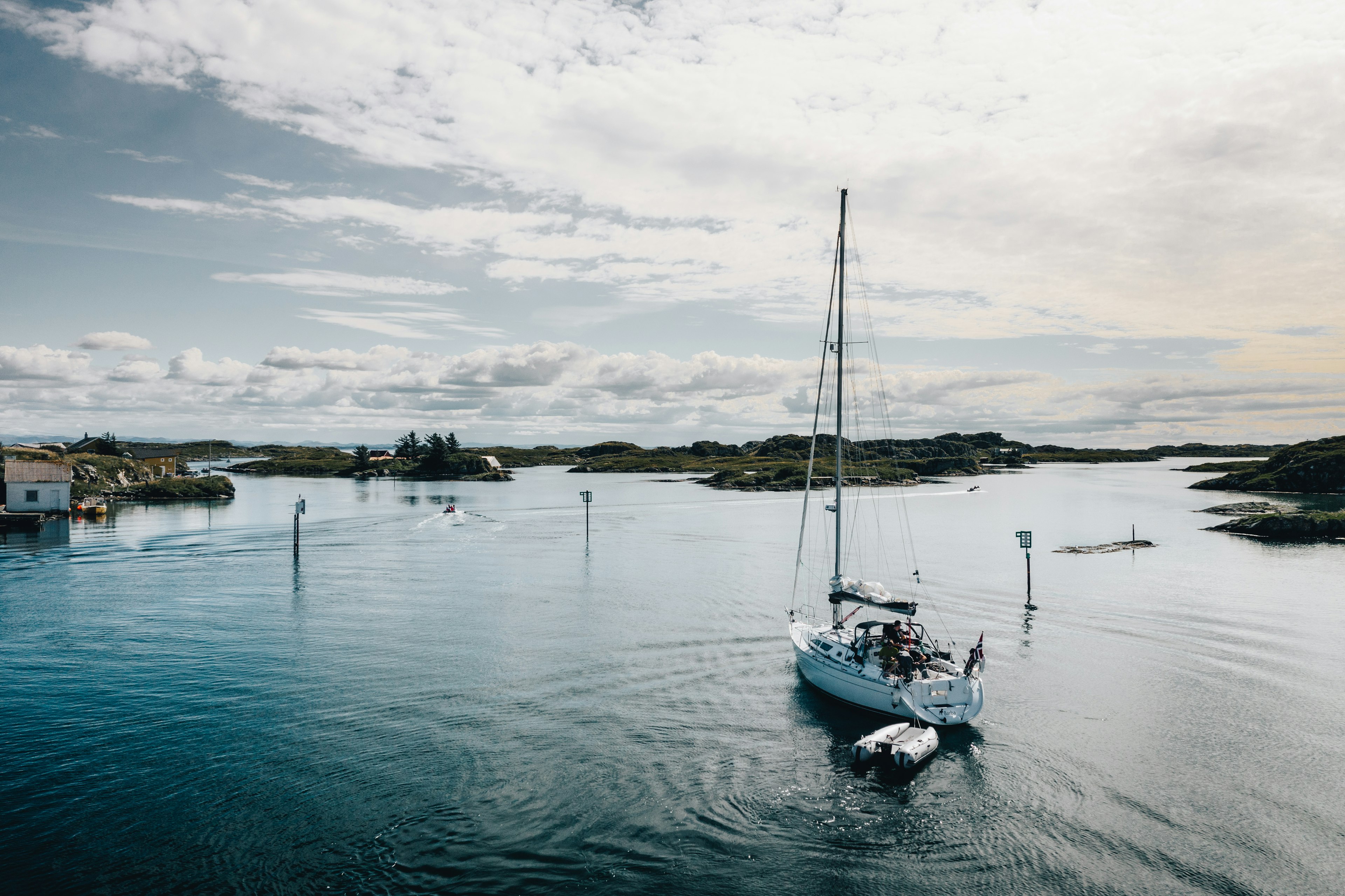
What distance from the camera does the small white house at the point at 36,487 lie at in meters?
97.6

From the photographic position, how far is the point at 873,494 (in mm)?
169750

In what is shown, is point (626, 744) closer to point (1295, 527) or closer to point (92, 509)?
point (1295, 527)

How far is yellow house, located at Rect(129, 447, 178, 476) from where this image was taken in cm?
16462

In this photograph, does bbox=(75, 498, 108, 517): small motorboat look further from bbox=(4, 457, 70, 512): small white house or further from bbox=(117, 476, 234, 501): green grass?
bbox=(117, 476, 234, 501): green grass

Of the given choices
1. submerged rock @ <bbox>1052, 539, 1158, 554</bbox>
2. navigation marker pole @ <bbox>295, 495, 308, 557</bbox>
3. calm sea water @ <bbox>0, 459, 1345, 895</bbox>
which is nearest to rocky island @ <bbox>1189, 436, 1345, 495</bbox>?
submerged rock @ <bbox>1052, 539, 1158, 554</bbox>

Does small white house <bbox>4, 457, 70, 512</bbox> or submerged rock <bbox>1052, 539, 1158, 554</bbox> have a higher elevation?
small white house <bbox>4, 457, 70, 512</bbox>

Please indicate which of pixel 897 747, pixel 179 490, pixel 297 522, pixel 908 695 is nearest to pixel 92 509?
pixel 179 490

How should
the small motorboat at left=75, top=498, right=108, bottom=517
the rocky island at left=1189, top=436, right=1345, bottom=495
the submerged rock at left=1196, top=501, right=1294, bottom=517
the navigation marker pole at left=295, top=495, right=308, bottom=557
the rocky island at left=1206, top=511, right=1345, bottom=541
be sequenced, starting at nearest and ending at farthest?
the navigation marker pole at left=295, top=495, right=308, bottom=557, the rocky island at left=1206, top=511, right=1345, bottom=541, the submerged rock at left=1196, top=501, right=1294, bottom=517, the small motorboat at left=75, top=498, right=108, bottom=517, the rocky island at left=1189, top=436, right=1345, bottom=495

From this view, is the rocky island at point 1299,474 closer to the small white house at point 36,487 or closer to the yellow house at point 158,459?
the small white house at point 36,487

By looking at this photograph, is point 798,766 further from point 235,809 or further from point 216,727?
point 216,727

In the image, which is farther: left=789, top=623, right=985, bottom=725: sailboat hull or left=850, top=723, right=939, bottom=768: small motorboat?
left=789, top=623, right=985, bottom=725: sailboat hull

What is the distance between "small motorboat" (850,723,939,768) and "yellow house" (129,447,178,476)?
191915 millimetres

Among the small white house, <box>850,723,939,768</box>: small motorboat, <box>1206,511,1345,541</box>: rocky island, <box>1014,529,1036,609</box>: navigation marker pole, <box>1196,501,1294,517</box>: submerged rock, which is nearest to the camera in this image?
<box>850,723,939,768</box>: small motorboat

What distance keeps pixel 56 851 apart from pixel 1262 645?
5496 centimetres
